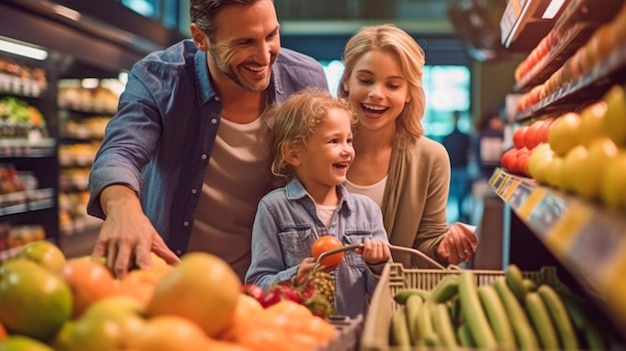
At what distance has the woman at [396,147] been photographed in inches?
123

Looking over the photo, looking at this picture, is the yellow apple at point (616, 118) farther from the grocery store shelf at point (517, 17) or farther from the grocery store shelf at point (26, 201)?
the grocery store shelf at point (26, 201)

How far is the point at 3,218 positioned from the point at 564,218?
22.6ft

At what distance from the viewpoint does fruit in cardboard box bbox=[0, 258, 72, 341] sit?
1.56 meters

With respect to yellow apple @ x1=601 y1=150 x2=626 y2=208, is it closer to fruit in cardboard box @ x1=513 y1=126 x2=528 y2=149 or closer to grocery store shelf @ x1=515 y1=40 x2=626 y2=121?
grocery store shelf @ x1=515 y1=40 x2=626 y2=121

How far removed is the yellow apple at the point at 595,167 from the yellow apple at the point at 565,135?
0.42 m

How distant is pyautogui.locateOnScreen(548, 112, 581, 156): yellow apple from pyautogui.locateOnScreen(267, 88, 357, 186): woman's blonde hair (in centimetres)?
101

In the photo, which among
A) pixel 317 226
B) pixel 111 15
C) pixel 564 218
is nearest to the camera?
pixel 564 218

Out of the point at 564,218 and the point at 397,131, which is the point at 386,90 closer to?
the point at 397,131

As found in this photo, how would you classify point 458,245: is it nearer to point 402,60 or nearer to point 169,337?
point 402,60

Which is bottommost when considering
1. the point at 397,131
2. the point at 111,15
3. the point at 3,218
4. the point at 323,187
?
the point at 3,218

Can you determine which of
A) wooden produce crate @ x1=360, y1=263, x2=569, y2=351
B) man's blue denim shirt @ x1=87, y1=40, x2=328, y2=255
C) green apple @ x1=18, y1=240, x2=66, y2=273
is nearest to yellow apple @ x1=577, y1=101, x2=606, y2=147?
wooden produce crate @ x1=360, y1=263, x2=569, y2=351

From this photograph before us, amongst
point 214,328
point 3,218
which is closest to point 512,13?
point 214,328

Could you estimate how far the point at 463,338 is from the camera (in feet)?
5.44

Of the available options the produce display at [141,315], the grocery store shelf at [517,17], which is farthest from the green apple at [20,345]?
the grocery store shelf at [517,17]
